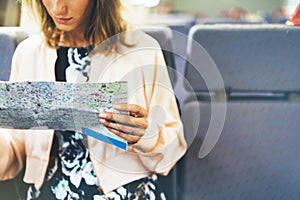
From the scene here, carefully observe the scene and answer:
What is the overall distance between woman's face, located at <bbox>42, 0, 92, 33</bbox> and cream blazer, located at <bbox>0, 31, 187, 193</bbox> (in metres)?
0.06

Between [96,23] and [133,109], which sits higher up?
[96,23]

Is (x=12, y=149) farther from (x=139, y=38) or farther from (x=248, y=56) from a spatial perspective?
(x=248, y=56)

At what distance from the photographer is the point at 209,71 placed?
1.10 meters

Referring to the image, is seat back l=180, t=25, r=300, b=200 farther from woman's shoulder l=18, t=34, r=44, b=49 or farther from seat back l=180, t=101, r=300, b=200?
woman's shoulder l=18, t=34, r=44, b=49

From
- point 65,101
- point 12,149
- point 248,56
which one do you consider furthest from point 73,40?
point 248,56

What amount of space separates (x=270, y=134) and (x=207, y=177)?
177 mm

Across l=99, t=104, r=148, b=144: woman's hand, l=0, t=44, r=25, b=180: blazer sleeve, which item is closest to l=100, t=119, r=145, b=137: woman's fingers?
l=99, t=104, r=148, b=144: woman's hand

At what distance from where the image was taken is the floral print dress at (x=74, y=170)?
3.40 feet

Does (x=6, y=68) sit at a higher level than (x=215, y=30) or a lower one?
lower

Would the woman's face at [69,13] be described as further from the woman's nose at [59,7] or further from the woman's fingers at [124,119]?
the woman's fingers at [124,119]

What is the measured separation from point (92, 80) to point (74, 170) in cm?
20

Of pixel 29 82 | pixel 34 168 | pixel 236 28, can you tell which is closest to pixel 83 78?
pixel 29 82

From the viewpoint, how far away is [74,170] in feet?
3.43

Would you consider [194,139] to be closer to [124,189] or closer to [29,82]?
[124,189]
